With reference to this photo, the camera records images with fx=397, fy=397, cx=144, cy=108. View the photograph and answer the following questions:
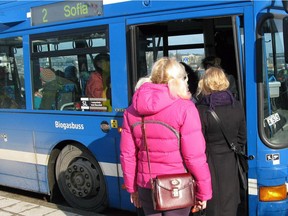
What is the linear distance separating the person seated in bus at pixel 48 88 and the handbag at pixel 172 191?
264cm

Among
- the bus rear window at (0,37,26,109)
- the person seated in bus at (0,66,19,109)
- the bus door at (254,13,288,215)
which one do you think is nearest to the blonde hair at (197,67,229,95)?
the bus door at (254,13,288,215)

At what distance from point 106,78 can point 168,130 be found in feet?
6.22

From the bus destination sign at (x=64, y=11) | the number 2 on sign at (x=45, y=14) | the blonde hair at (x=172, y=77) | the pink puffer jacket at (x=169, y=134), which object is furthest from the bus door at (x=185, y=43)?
the number 2 on sign at (x=45, y=14)

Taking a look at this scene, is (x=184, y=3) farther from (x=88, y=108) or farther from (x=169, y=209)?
(x=169, y=209)

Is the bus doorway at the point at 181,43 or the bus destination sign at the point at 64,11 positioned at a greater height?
the bus destination sign at the point at 64,11

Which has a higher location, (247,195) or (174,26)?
(174,26)

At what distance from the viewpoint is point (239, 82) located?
353cm

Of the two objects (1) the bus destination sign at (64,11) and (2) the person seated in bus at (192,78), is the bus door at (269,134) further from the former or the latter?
(1) the bus destination sign at (64,11)

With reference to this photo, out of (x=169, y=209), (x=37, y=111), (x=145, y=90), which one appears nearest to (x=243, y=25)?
(x=145, y=90)

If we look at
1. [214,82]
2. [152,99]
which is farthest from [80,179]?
[152,99]

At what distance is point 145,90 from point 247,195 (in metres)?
1.59

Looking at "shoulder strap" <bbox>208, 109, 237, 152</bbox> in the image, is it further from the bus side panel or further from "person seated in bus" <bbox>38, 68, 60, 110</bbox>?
the bus side panel

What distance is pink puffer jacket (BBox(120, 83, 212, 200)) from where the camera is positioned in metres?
2.62

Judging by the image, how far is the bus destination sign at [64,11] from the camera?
4375 millimetres
